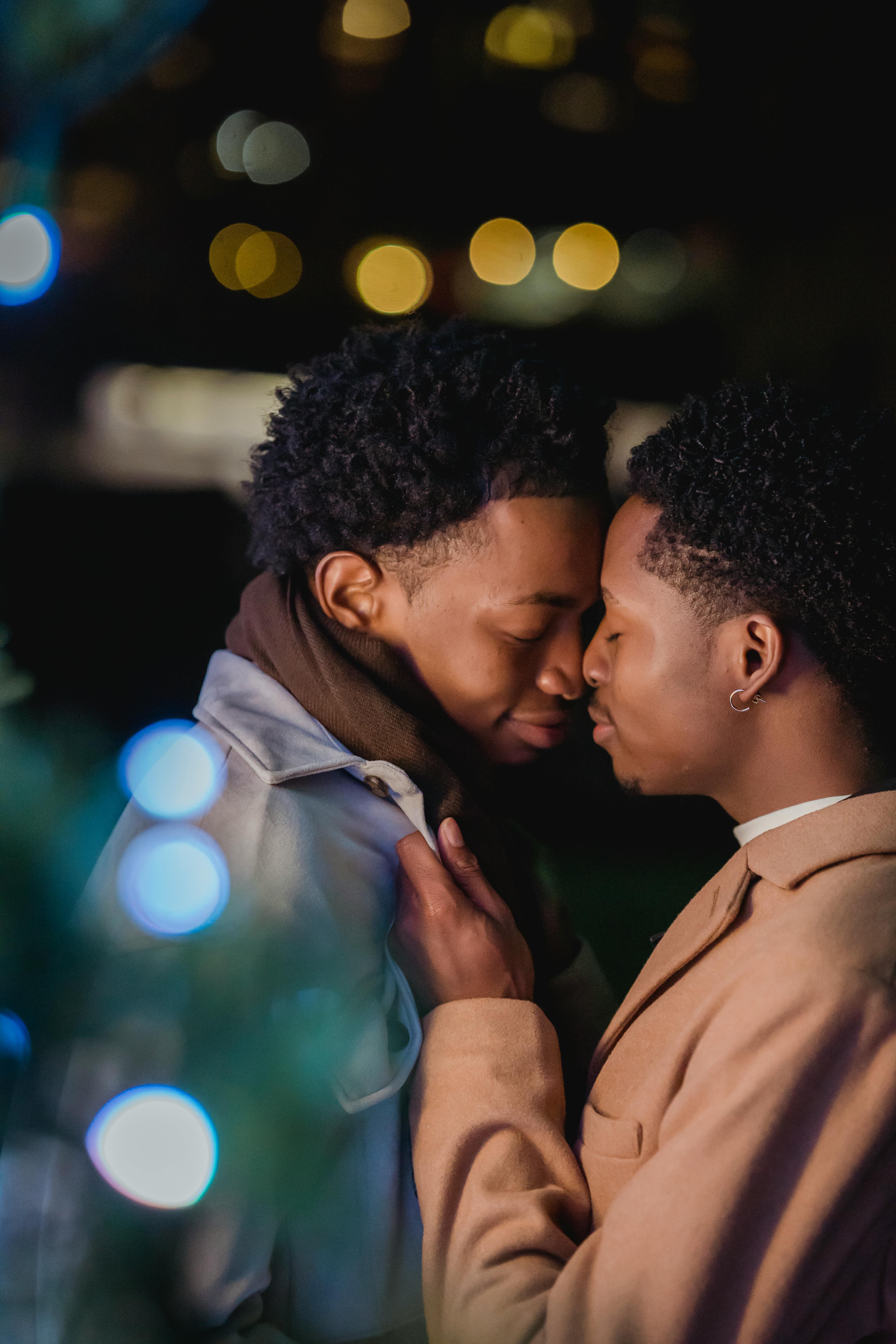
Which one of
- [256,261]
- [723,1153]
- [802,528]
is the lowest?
[723,1153]

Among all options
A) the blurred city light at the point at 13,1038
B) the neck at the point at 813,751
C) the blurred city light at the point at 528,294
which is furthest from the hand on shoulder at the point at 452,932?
the blurred city light at the point at 528,294

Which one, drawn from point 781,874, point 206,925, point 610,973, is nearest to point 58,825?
point 206,925

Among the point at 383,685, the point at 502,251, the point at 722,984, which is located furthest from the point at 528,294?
the point at 722,984

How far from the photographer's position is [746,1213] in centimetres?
85

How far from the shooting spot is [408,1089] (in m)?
1.14

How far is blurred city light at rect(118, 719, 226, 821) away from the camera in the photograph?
3.64 ft

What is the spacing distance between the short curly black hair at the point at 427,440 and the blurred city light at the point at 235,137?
2.04 feet

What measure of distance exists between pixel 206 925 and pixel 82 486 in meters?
1.76

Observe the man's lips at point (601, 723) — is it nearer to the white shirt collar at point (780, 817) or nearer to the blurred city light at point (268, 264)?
the white shirt collar at point (780, 817)

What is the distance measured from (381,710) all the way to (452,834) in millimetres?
179

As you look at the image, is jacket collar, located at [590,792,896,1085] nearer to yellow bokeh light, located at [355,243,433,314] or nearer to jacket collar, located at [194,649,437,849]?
jacket collar, located at [194,649,437,849]

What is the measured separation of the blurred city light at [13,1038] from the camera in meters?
0.74

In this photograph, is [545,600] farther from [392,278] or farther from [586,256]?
[586,256]

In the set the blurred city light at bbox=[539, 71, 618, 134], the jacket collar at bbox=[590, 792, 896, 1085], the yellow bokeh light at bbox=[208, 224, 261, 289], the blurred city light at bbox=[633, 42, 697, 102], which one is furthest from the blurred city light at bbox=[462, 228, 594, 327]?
the jacket collar at bbox=[590, 792, 896, 1085]
